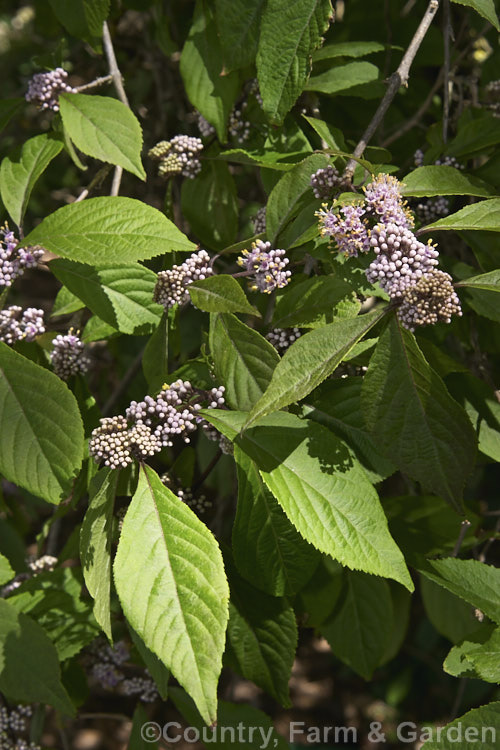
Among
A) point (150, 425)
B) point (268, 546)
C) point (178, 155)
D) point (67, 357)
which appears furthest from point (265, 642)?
point (178, 155)

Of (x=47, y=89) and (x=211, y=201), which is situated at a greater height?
(x=47, y=89)

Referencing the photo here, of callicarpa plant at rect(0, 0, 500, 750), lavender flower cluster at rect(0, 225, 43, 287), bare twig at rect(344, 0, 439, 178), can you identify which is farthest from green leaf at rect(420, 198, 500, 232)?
lavender flower cluster at rect(0, 225, 43, 287)

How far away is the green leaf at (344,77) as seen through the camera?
173cm

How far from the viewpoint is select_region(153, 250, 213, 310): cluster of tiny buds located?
1.43m

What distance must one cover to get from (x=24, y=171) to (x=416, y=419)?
1109mm

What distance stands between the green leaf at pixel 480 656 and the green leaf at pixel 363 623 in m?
0.41

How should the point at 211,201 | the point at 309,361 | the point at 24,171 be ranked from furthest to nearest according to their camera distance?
the point at 211,201 → the point at 24,171 → the point at 309,361

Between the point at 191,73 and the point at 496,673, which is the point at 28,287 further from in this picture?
the point at 496,673

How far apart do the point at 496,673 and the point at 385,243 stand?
2.55 ft

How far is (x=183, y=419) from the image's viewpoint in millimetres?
1331

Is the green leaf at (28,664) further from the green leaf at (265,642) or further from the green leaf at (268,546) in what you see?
the green leaf at (268,546)

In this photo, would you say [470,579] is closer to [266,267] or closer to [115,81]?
[266,267]

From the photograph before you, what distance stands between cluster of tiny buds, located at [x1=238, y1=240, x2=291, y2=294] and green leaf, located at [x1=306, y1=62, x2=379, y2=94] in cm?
58

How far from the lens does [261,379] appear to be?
4.32ft
